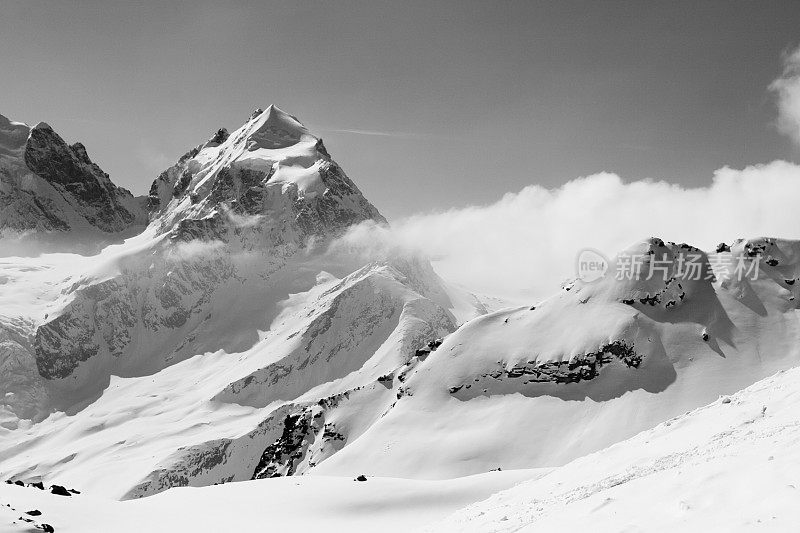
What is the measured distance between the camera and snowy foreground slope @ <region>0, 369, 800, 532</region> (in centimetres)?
1285

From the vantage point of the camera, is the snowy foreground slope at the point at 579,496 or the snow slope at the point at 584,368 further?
the snow slope at the point at 584,368

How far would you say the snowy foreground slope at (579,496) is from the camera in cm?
1285

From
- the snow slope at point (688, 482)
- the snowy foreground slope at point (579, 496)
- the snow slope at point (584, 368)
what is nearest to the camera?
the snow slope at point (688, 482)

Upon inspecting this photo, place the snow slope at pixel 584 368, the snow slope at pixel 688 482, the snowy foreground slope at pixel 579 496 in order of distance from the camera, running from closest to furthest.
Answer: the snow slope at pixel 688 482, the snowy foreground slope at pixel 579 496, the snow slope at pixel 584 368

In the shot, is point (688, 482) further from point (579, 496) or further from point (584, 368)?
point (584, 368)

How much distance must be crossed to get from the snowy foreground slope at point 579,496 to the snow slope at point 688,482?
0.05 meters

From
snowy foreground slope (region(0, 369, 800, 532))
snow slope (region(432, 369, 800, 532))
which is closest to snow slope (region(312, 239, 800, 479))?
snowy foreground slope (region(0, 369, 800, 532))

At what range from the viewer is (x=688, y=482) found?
14.5 m

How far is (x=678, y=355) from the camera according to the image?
9938 cm

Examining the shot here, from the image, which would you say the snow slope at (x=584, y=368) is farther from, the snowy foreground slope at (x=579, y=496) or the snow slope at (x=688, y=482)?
the snow slope at (x=688, y=482)

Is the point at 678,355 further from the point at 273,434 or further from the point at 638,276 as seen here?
the point at 273,434

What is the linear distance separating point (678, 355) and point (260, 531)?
85121mm

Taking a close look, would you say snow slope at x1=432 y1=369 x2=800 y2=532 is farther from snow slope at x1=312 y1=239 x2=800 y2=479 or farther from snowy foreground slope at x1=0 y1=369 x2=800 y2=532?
snow slope at x1=312 y1=239 x2=800 y2=479

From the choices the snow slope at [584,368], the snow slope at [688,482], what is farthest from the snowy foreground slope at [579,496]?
the snow slope at [584,368]
